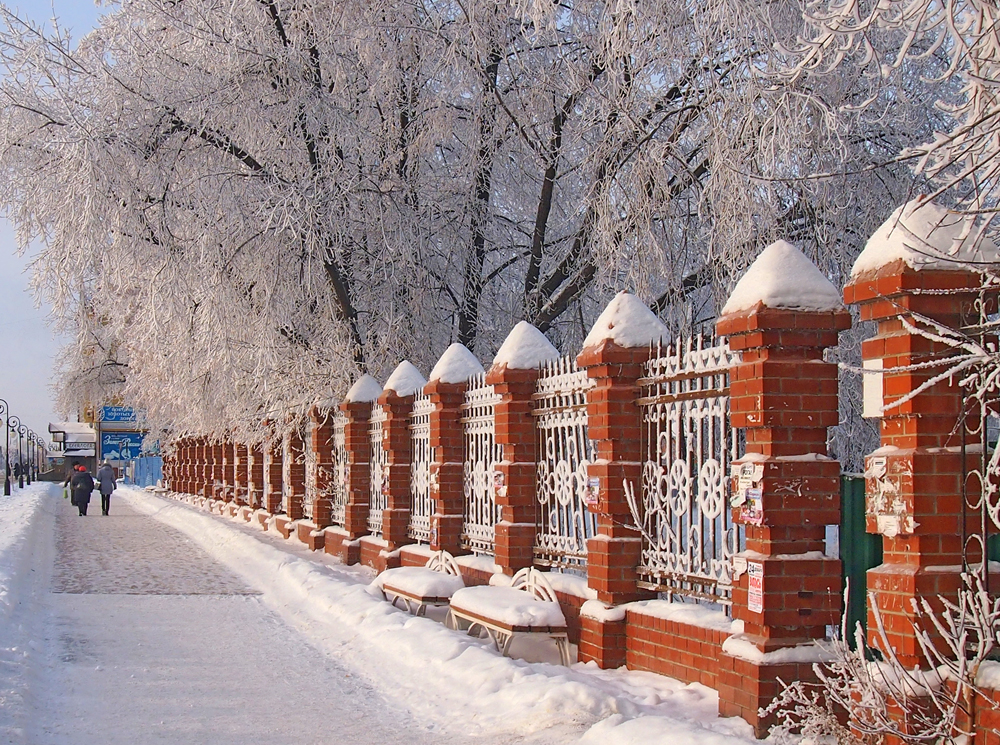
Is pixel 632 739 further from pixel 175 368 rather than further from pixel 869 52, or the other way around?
pixel 175 368

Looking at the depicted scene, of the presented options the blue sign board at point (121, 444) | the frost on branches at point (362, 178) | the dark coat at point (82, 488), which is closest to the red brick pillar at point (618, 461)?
the frost on branches at point (362, 178)

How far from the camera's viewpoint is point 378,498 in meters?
15.3

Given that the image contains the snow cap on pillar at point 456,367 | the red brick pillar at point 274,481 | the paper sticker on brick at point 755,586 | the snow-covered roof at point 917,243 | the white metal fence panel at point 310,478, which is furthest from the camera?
the red brick pillar at point 274,481

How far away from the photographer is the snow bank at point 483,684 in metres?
6.01

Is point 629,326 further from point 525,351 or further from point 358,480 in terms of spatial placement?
point 358,480

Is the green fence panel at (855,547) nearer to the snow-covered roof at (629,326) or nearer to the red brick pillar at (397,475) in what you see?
the snow-covered roof at (629,326)

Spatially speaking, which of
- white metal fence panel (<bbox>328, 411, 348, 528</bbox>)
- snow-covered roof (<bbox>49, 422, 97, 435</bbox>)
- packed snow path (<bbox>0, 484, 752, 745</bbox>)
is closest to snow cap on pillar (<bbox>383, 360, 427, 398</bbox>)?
packed snow path (<bbox>0, 484, 752, 745</bbox>)

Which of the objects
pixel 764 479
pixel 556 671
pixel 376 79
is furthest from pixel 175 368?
pixel 764 479

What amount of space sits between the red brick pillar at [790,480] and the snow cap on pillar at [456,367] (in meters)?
5.77

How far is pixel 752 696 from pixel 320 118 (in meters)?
10.8

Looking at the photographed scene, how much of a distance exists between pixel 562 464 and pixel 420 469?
4365 mm

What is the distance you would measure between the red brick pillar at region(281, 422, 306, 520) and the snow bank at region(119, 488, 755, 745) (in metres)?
9.25

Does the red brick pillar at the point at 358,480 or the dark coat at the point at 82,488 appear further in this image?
the dark coat at the point at 82,488

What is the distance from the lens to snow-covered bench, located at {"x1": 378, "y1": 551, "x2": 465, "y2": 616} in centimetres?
1012
